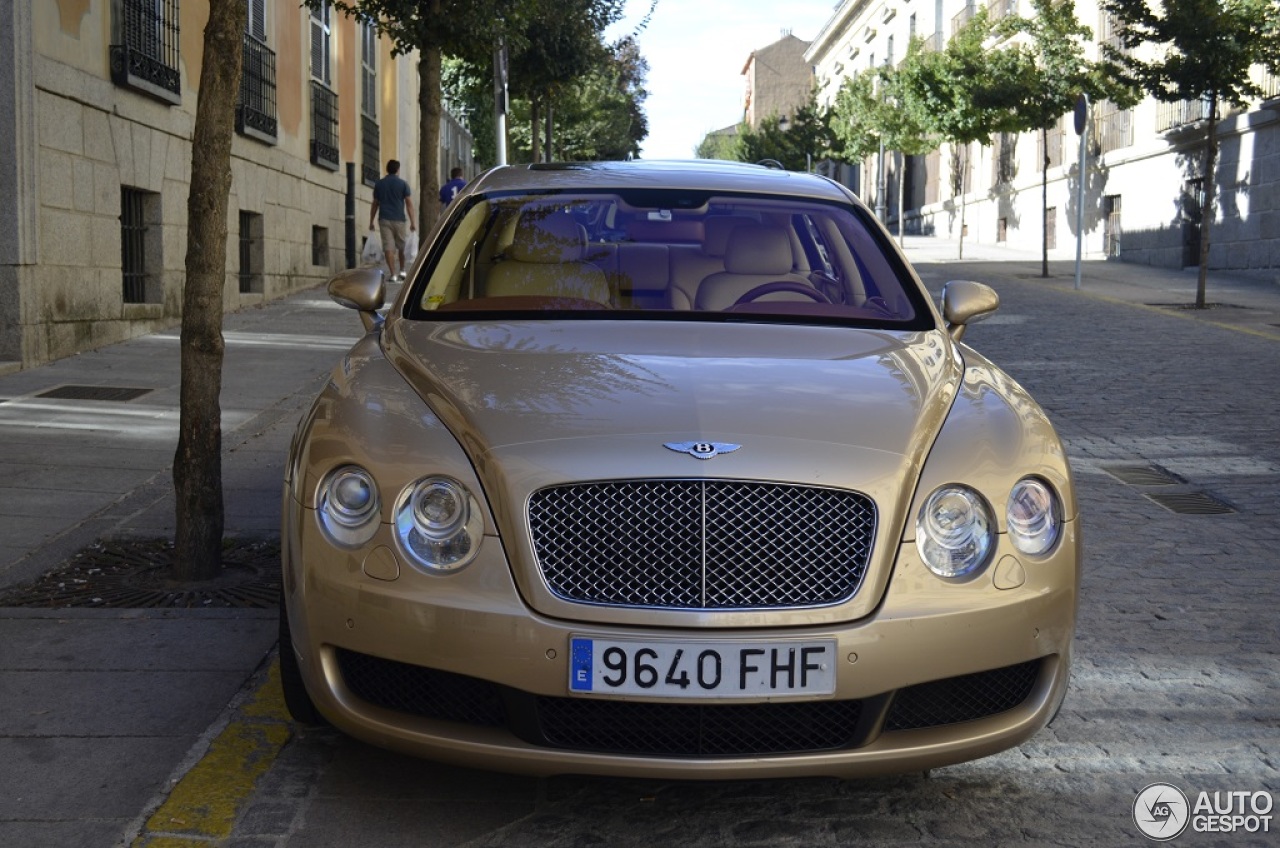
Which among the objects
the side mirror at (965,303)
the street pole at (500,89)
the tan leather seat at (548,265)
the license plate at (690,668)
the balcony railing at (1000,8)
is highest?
the balcony railing at (1000,8)

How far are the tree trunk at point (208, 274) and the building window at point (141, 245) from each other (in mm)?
8567

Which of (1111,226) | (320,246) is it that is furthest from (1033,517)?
(1111,226)

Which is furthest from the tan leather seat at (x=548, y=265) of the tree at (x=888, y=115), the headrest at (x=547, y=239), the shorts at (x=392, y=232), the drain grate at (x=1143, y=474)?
the tree at (x=888, y=115)

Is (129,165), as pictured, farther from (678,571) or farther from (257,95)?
(678,571)

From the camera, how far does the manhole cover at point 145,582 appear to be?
16.4 ft

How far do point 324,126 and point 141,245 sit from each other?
8.86 m

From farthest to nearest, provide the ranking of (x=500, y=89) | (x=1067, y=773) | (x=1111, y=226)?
1. (x=1111, y=226)
2. (x=500, y=89)
3. (x=1067, y=773)

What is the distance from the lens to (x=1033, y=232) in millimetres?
38875

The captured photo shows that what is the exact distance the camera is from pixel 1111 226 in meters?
32.2

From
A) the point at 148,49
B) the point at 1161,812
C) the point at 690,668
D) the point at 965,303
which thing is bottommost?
the point at 1161,812

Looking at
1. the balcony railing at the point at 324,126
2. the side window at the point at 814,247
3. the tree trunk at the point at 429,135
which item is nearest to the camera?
the side window at the point at 814,247

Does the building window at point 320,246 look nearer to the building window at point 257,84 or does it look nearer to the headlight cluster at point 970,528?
the building window at point 257,84

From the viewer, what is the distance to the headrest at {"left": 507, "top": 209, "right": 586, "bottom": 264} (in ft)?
15.0

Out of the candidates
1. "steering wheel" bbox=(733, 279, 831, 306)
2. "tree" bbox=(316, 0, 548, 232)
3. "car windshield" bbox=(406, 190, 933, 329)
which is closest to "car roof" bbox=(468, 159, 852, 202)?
"car windshield" bbox=(406, 190, 933, 329)
